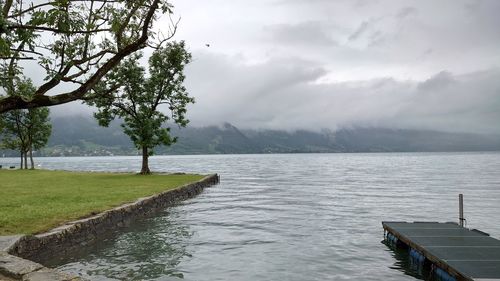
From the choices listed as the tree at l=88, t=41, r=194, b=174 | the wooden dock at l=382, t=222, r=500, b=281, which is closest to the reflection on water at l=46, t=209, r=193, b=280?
the wooden dock at l=382, t=222, r=500, b=281

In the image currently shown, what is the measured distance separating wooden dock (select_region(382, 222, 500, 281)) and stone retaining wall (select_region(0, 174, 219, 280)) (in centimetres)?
1240

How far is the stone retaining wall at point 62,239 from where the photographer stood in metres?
11.4

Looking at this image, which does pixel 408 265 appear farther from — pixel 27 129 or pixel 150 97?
pixel 27 129

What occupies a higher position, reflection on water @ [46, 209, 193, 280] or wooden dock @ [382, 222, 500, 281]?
wooden dock @ [382, 222, 500, 281]

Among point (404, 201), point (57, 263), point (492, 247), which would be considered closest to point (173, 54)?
point (404, 201)

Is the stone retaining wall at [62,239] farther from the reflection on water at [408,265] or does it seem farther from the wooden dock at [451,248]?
Answer: the reflection on water at [408,265]

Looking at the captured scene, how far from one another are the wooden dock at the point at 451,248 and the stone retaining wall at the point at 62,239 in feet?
40.7

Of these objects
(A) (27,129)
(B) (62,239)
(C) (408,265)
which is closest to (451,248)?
(C) (408,265)

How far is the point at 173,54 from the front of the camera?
189ft

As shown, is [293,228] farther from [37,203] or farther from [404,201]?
[404,201]

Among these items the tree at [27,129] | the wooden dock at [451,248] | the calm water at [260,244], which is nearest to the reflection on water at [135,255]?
the calm water at [260,244]

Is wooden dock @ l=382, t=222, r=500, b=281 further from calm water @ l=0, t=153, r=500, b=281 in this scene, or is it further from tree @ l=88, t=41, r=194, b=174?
tree @ l=88, t=41, r=194, b=174

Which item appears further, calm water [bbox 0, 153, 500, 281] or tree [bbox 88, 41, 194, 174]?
tree [bbox 88, 41, 194, 174]

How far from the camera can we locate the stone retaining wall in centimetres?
1136
